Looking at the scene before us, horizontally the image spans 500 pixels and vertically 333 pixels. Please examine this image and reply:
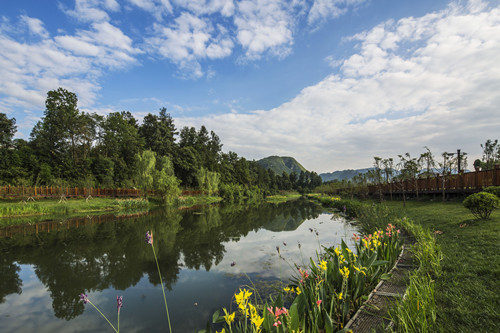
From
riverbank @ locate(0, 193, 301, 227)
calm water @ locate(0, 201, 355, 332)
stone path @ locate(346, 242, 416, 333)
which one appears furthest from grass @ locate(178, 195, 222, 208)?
stone path @ locate(346, 242, 416, 333)

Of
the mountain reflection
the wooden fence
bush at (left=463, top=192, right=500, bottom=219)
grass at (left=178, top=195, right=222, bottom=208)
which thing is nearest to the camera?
the mountain reflection

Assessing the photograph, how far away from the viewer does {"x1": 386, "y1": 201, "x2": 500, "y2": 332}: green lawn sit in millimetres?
2541

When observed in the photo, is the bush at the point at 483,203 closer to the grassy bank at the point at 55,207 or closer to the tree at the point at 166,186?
the grassy bank at the point at 55,207

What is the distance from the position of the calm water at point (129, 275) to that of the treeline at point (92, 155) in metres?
20.3

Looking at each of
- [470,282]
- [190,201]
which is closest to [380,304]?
[470,282]

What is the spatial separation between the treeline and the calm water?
2026cm

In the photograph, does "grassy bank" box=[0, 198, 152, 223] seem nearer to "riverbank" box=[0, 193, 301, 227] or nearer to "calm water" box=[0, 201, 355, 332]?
"riverbank" box=[0, 193, 301, 227]

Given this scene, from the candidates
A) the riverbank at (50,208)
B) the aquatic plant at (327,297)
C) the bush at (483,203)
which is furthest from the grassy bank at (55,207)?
the bush at (483,203)

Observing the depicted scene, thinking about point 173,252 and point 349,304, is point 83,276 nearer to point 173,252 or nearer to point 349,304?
point 173,252

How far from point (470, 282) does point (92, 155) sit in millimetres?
48438

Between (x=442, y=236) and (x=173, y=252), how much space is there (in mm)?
8505

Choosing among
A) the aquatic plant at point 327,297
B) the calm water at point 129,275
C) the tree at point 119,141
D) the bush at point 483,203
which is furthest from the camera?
the tree at point 119,141

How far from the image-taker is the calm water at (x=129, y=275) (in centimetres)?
396

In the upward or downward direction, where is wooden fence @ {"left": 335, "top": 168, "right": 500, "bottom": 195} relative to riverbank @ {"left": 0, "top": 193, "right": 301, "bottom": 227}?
upward
